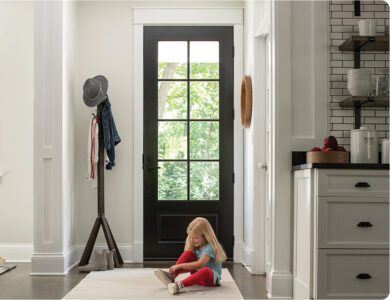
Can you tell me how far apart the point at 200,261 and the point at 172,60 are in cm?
242

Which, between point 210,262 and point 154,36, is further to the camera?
point 154,36

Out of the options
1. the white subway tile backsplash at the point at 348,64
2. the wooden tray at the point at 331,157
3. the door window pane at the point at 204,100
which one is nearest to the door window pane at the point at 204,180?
the door window pane at the point at 204,100

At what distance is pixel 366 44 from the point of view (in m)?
4.14

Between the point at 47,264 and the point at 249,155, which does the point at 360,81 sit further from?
the point at 47,264

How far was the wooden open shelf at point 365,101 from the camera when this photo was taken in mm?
4004

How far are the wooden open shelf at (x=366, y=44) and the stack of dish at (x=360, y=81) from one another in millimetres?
185

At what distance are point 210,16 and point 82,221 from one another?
2344 millimetres

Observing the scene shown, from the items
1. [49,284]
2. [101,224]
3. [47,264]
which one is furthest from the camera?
[101,224]

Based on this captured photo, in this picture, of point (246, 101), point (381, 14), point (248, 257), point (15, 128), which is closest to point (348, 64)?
point (381, 14)

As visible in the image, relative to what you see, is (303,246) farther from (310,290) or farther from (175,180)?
(175,180)

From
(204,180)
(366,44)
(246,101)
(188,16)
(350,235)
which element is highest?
(188,16)

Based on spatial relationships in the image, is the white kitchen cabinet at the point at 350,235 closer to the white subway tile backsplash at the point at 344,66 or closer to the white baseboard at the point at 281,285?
the white baseboard at the point at 281,285

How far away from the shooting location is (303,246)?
376cm

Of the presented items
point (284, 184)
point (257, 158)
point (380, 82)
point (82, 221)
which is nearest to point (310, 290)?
point (284, 184)
